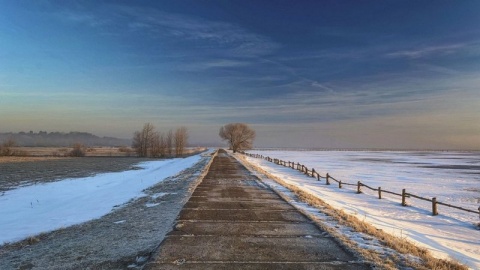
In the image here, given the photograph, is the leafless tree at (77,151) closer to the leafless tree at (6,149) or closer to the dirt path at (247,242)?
the leafless tree at (6,149)

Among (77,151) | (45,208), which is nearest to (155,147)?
(77,151)

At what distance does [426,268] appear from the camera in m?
6.28

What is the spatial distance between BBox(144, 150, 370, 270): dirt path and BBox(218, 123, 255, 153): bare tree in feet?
309

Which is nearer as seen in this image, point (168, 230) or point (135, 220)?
point (168, 230)

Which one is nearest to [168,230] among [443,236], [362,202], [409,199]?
[443,236]

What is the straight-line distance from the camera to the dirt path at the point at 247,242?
6.35 m

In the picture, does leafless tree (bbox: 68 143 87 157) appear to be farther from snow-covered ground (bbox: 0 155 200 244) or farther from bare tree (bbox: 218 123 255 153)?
snow-covered ground (bbox: 0 155 200 244)

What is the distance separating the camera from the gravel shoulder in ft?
22.6

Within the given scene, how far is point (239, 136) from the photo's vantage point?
108 meters

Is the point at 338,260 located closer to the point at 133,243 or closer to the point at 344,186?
the point at 133,243

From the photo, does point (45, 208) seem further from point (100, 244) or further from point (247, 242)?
point (247, 242)

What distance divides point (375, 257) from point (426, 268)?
Answer: 87 centimetres

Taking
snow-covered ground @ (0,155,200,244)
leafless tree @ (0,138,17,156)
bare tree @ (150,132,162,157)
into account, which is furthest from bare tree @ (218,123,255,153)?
snow-covered ground @ (0,155,200,244)

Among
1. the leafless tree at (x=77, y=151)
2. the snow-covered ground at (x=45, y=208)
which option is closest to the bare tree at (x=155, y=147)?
the leafless tree at (x=77, y=151)
